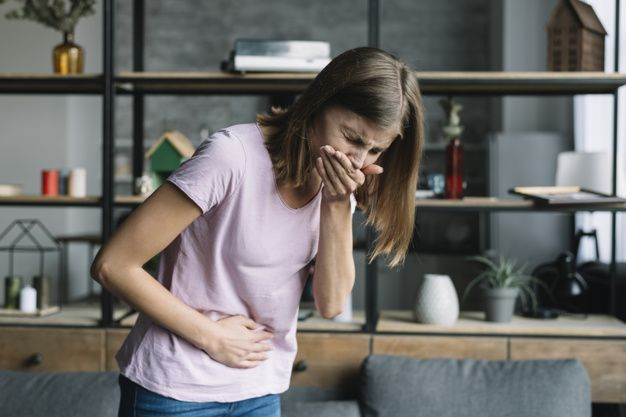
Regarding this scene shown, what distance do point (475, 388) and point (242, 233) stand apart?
1.35 meters

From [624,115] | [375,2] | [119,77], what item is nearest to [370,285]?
[375,2]

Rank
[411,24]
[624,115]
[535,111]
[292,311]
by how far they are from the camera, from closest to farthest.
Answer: [292,311]
[624,115]
[535,111]
[411,24]

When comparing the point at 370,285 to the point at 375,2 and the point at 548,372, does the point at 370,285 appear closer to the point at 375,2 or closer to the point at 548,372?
the point at 548,372

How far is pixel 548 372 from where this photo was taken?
239cm

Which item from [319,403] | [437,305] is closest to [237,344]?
[319,403]

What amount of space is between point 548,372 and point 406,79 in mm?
1424

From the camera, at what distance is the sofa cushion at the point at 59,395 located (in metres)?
2.29

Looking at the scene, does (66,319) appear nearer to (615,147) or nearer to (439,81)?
(439,81)

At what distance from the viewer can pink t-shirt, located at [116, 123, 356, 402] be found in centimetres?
126

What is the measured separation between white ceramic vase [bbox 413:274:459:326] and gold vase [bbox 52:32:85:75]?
59.4 inches

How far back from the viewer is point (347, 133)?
1.29m

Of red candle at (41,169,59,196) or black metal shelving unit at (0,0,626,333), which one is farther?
red candle at (41,169,59,196)

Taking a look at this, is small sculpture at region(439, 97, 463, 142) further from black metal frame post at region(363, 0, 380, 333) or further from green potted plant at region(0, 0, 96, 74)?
green potted plant at region(0, 0, 96, 74)

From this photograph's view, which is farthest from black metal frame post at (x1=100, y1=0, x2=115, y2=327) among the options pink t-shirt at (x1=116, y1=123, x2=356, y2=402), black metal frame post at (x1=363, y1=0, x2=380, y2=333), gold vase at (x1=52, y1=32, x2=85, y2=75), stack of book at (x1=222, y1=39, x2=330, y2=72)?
pink t-shirt at (x1=116, y1=123, x2=356, y2=402)
